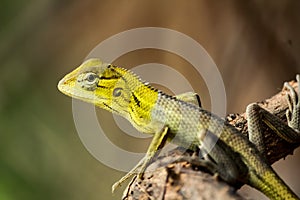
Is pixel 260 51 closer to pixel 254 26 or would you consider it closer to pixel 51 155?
pixel 254 26

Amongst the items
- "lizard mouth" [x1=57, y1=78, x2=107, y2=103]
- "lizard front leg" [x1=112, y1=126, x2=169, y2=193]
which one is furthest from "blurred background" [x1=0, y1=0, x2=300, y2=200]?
"lizard front leg" [x1=112, y1=126, x2=169, y2=193]

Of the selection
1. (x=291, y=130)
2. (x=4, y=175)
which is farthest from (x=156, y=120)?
(x=4, y=175)

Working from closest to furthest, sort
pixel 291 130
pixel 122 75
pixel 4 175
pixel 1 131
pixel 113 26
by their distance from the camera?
1. pixel 291 130
2. pixel 122 75
3. pixel 4 175
4. pixel 1 131
5. pixel 113 26

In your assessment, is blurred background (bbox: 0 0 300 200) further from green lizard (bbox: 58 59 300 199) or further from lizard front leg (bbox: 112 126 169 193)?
lizard front leg (bbox: 112 126 169 193)

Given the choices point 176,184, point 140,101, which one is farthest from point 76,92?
point 176,184

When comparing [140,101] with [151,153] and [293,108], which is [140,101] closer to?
[151,153]

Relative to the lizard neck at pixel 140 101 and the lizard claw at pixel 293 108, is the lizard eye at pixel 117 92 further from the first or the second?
the lizard claw at pixel 293 108
